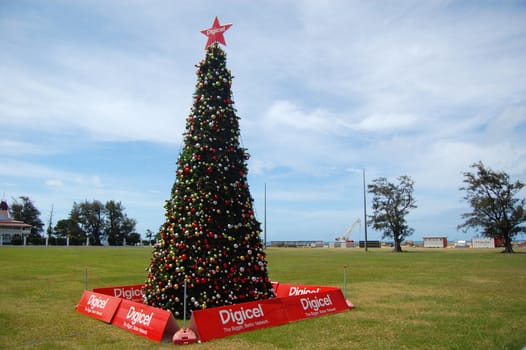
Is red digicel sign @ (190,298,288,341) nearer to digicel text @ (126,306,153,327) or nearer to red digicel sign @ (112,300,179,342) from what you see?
red digicel sign @ (112,300,179,342)

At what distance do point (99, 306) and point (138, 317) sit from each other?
2.15 metres

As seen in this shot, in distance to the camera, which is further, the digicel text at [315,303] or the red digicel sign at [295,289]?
the red digicel sign at [295,289]

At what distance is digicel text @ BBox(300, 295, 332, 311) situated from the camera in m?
10.6

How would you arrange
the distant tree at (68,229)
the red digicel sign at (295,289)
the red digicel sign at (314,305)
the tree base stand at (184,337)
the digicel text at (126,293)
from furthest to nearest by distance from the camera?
1. the distant tree at (68,229)
2. the red digicel sign at (295,289)
3. the digicel text at (126,293)
4. the red digicel sign at (314,305)
5. the tree base stand at (184,337)

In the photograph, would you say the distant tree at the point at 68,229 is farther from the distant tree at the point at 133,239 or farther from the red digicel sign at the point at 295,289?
the red digicel sign at the point at 295,289

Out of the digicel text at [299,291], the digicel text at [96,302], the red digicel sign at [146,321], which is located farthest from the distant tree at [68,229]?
the red digicel sign at [146,321]

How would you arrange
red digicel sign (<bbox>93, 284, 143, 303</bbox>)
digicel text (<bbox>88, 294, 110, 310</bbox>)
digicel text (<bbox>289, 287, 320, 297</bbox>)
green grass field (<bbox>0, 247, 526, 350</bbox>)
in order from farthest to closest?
digicel text (<bbox>289, 287, 320, 297</bbox>), red digicel sign (<bbox>93, 284, 143, 303</bbox>), digicel text (<bbox>88, 294, 110, 310</bbox>), green grass field (<bbox>0, 247, 526, 350</bbox>)

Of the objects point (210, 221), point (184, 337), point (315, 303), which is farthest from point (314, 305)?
point (184, 337)

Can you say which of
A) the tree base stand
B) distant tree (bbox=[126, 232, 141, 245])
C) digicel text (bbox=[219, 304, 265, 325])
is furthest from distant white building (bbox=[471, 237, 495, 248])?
the tree base stand

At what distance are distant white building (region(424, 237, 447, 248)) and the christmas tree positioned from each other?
80.8 meters

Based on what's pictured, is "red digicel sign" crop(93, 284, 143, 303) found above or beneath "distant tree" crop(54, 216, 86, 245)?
beneath

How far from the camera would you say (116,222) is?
100438 millimetres

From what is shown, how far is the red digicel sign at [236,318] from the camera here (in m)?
8.34

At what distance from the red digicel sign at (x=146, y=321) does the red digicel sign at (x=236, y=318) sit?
0.47 meters
